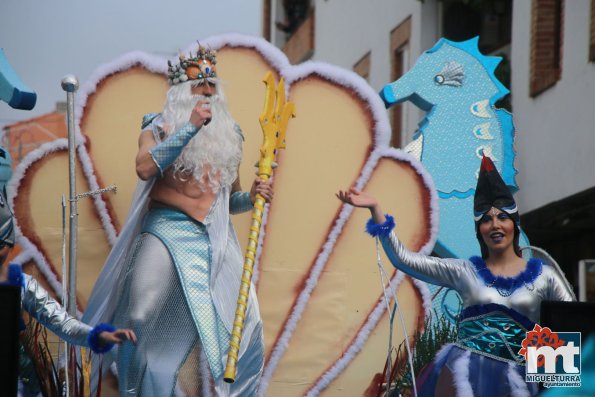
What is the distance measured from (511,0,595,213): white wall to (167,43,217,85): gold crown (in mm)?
6275

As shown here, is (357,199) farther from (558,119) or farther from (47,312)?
(558,119)

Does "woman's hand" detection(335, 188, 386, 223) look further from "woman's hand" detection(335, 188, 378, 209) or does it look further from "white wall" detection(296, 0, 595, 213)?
"white wall" detection(296, 0, 595, 213)

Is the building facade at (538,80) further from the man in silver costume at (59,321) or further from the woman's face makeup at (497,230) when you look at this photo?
the man in silver costume at (59,321)

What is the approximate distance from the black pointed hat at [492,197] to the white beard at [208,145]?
1.21 m

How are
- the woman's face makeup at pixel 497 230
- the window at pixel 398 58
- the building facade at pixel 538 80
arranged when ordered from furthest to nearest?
1. the window at pixel 398 58
2. the building facade at pixel 538 80
3. the woman's face makeup at pixel 497 230

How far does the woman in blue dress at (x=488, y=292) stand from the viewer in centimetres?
636

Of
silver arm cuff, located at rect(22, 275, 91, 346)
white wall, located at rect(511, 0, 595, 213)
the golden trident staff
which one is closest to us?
silver arm cuff, located at rect(22, 275, 91, 346)

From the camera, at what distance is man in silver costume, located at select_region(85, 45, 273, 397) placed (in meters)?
6.45

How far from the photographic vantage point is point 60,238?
7.66 m

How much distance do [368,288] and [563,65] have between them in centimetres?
613

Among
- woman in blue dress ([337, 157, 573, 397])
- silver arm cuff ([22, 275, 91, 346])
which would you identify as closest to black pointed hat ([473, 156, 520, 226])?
woman in blue dress ([337, 157, 573, 397])

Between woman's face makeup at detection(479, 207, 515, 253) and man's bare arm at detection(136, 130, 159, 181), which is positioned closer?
man's bare arm at detection(136, 130, 159, 181)

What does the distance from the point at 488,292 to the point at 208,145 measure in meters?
1.53

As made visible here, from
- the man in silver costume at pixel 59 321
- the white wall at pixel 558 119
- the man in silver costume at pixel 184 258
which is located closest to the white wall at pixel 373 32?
the white wall at pixel 558 119
